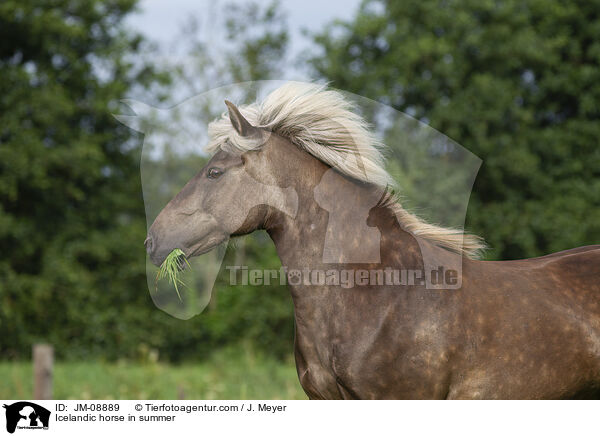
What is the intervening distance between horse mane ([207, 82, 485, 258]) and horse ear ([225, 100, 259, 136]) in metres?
0.04

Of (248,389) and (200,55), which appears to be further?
(200,55)

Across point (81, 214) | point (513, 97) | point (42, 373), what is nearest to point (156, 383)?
point (42, 373)

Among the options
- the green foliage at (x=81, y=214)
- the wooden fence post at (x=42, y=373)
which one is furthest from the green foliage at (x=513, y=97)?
the wooden fence post at (x=42, y=373)

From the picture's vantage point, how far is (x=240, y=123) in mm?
2959

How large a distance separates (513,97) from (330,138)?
9955 millimetres

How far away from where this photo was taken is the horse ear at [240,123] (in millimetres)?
2928

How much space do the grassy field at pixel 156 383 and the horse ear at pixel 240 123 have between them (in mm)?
4073

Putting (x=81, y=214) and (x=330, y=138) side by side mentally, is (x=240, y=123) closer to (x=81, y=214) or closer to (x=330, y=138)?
(x=330, y=138)

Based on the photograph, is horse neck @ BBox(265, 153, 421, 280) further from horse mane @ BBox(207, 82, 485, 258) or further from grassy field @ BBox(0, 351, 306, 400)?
grassy field @ BBox(0, 351, 306, 400)

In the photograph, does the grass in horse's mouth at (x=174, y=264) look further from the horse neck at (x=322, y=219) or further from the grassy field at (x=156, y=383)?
the grassy field at (x=156, y=383)

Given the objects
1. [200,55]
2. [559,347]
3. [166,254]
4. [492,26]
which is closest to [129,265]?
[200,55]

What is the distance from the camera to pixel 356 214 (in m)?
2.99
